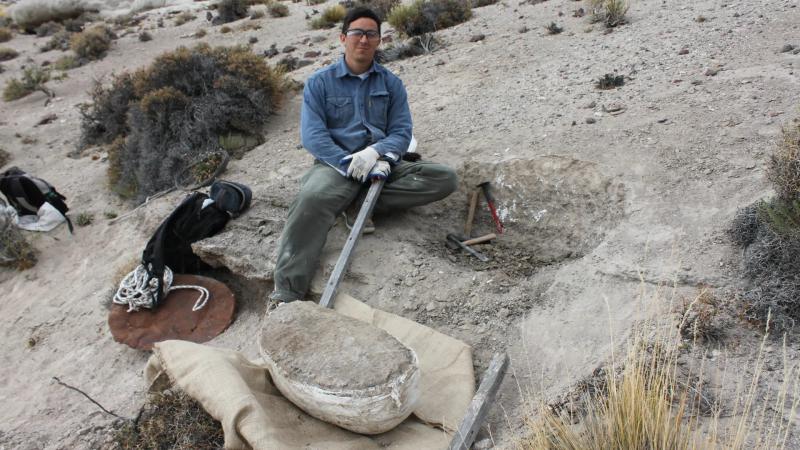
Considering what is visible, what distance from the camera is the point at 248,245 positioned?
4.30m

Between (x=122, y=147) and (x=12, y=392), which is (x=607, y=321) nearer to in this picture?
(x=12, y=392)

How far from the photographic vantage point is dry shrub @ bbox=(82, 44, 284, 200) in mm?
6602

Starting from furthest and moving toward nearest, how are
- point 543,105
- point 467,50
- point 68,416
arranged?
point 467,50 → point 543,105 → point 68,416

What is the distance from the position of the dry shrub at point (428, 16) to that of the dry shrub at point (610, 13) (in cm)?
285

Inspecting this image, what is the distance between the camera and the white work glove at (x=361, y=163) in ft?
13.0

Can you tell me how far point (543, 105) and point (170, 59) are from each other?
5.07 meters

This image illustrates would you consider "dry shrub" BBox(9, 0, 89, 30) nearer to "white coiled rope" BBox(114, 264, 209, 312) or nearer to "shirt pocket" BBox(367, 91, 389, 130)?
"white coiled rope" BBox(114, 264, 209, 312)

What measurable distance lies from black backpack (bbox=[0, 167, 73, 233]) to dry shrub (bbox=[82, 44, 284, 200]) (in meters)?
0.72

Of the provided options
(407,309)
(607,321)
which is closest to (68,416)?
(407,309)

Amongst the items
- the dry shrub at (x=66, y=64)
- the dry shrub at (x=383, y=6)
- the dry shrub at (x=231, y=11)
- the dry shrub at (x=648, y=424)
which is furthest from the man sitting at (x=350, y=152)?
the dry shrub at (x=231, y=11)

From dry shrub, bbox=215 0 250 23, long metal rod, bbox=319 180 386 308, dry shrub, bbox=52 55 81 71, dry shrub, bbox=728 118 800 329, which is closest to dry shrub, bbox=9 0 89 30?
dry shrub, bbox=52 55 81 71

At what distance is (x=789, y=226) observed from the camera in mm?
2855

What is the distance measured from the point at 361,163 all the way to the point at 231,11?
1320 cm

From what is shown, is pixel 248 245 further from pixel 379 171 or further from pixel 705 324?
pixel 705 324
